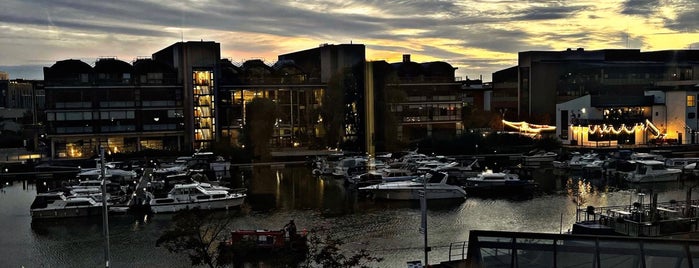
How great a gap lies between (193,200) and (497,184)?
882cm

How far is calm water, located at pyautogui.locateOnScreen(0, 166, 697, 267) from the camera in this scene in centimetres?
1160

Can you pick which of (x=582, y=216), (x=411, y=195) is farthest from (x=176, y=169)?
(x=582, y=216)

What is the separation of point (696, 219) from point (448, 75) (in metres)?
29.0

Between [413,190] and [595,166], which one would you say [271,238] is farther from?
[595,166]

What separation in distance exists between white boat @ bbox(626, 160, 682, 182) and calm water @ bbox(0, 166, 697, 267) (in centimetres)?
39

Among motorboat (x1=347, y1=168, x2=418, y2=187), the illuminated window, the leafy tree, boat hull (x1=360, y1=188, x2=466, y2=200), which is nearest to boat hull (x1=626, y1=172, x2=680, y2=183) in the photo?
boat hull (x1=360, y1=188, x2=466, y2=200)

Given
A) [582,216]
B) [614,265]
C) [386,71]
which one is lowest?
[582,216]

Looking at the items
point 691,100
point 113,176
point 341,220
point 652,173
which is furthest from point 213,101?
point 691,100

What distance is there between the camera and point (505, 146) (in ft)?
94.9

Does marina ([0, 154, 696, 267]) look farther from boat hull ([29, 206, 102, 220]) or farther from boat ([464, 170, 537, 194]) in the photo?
boat ([464, 170, 537, 194])

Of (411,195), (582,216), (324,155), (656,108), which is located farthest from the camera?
(656,108)

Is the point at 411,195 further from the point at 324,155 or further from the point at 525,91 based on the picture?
the point at 525,91

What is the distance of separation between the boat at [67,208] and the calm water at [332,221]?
38 cm

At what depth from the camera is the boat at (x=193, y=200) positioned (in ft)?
51.7
